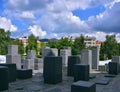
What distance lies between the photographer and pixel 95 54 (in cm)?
2030

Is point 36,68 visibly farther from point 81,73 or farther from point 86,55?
point 81,73

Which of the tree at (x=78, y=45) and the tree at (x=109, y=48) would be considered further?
the tree at (x=109, y=48)

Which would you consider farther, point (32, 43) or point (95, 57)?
point (32, 43)

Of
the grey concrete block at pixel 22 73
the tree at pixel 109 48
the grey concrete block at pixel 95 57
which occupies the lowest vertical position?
the grey concrete block at pixel 22 73

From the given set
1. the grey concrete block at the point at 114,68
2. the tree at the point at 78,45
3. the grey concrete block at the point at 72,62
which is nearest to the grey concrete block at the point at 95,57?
the grey concrete block at the point at 114,68

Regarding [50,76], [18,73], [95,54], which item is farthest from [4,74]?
[95,54]

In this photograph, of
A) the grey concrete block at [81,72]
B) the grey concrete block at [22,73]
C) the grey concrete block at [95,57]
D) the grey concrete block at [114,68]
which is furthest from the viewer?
the grey concrete block at [95,57]

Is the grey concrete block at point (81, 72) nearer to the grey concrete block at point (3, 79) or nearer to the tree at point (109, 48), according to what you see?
the grey concrete block at point (3, 79)

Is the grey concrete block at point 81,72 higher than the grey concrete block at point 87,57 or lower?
lower

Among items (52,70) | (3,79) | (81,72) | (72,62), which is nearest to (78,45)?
(72,62)

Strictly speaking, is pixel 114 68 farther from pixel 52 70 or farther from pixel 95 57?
pixel 52 70

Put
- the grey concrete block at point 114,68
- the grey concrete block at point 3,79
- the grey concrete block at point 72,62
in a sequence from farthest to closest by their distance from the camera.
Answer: the grey concrete block at point 114,68 < the grey concrete block at point 72,62 < the grey concrete block at point 3,79

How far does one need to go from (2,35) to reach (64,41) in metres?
16.8

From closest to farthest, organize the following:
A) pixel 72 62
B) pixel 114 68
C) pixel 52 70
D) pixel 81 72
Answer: pixel 52 70, pixel 81 72, pixel 72 62, pixel 114 68
